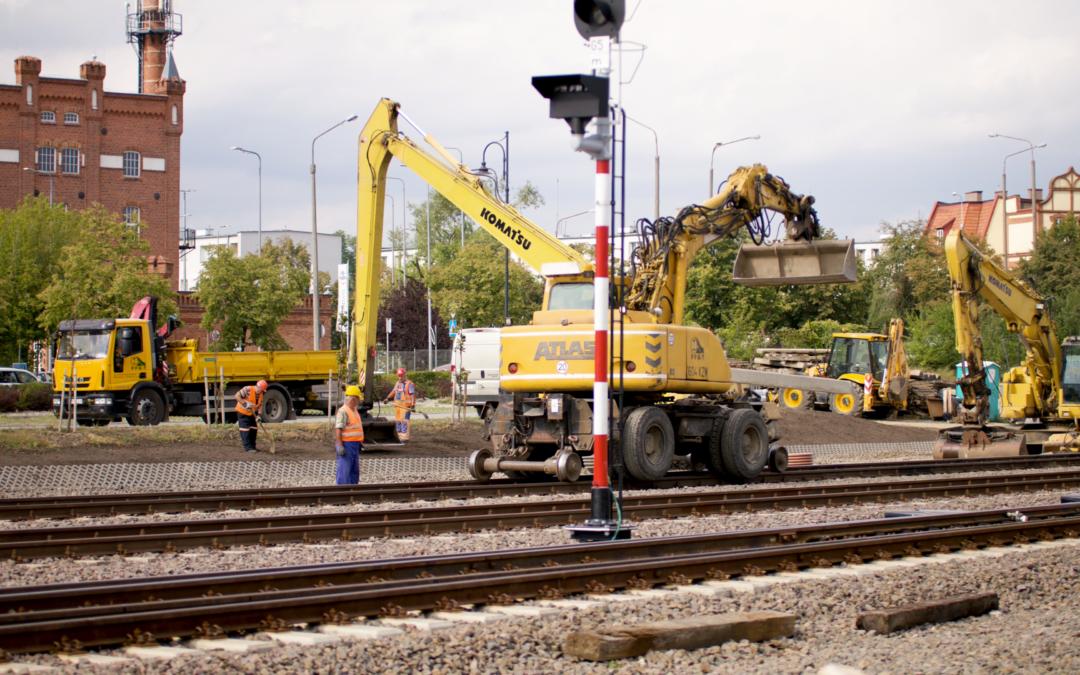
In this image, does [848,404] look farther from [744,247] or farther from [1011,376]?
[744,247]

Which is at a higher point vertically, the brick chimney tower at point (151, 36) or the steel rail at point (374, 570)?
the brick chimney tower at point (151, 36)

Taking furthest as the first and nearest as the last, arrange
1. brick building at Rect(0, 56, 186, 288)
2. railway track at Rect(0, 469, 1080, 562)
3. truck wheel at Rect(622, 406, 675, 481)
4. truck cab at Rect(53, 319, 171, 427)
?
brick building at Rect(0, 56, 186, 288), truck cab at Rect(53, 319, 171, 427), truck wheel at Rect(622, 406, 675, 481), railway track at Rect(0, 469, 1080, 562)

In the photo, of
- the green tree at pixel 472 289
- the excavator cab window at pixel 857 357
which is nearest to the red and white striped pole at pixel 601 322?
the excavator cab window at pixel 857 357

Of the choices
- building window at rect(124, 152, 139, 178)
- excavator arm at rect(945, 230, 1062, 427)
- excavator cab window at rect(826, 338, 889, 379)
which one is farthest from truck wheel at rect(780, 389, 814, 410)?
building window at rect(124, 152, 139, 178)

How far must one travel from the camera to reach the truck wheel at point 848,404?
112 ft

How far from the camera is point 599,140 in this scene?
9.18 metres

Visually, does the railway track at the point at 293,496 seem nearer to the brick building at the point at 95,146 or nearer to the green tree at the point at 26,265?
the green tree at the point at 26,265

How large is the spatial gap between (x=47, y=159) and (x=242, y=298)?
68.0 feet

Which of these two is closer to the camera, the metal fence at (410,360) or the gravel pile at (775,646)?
the gravel pile at (775,646)

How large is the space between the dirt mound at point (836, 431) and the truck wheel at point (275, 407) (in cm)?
1401

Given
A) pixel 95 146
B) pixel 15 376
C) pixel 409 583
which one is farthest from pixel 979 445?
pixel 95 146

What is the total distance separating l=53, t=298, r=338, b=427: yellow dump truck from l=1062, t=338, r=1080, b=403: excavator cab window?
1760 cm

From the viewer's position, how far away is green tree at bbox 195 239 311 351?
148 feet

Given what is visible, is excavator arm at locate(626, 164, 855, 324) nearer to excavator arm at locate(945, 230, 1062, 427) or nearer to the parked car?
excavator arm at locate(945, 230, 1062, 427)
